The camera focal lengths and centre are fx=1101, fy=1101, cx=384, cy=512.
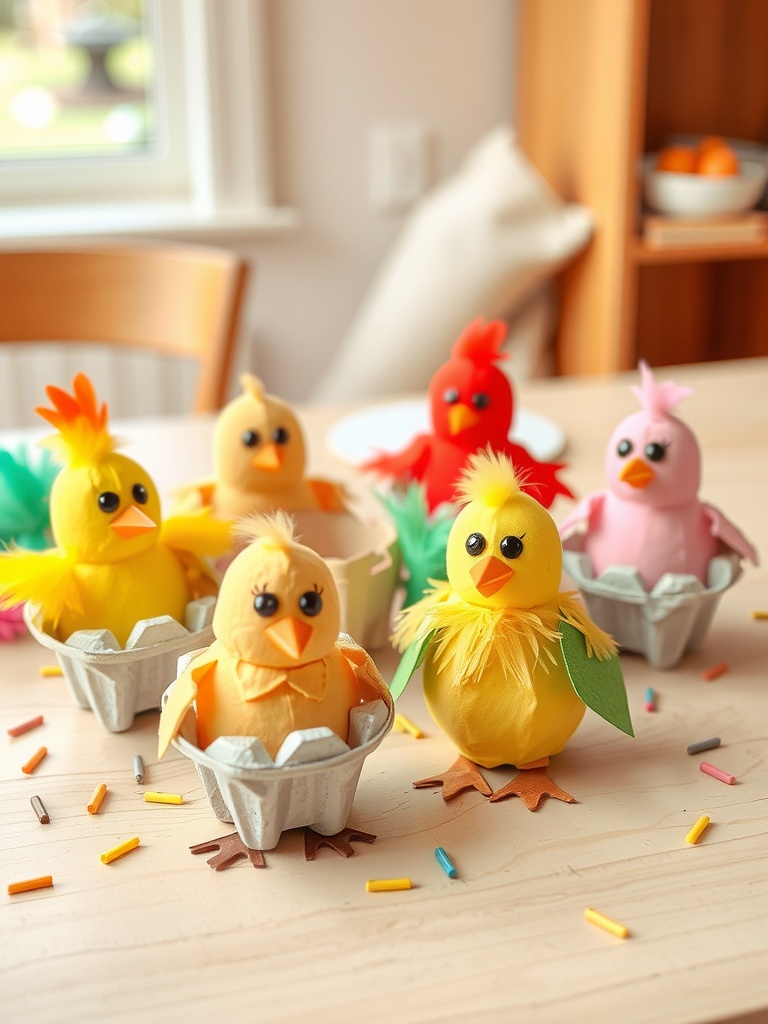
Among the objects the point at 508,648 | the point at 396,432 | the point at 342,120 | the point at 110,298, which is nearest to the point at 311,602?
the point at 508,648

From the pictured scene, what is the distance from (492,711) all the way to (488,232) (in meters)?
1.31

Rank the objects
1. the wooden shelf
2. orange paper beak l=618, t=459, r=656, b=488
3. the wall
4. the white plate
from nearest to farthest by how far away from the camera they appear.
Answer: orange paper beak l=618, t=459, r=656, b=488 < the white plate < the wooden shelf < the wall

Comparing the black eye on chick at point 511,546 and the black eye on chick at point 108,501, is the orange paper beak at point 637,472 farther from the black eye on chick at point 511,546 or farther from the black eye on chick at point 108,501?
the black eye on chick at point 108,501

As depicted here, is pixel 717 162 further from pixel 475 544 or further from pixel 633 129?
pixel 475 544

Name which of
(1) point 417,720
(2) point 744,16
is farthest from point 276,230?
(1) point 417,720

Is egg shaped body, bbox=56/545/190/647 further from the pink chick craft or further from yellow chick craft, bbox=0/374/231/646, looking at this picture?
the pink chick craft

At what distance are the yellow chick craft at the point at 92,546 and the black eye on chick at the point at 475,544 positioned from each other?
179 millimetres

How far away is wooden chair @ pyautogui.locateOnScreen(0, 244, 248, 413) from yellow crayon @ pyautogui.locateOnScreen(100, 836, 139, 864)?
882 mm

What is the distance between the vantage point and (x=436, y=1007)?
1.45 feet

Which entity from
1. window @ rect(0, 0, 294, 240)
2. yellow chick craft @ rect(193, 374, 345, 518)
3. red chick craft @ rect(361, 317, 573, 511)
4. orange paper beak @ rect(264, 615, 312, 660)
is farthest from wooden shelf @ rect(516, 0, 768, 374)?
orange paper beak @ rect(264, 615, 312, 660)

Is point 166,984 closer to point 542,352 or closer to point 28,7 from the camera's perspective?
point 542,352

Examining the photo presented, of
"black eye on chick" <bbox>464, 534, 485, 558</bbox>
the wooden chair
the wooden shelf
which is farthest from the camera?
the wooden shelf

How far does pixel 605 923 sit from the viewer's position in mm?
484

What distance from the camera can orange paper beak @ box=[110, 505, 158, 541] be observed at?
0.60 metres
